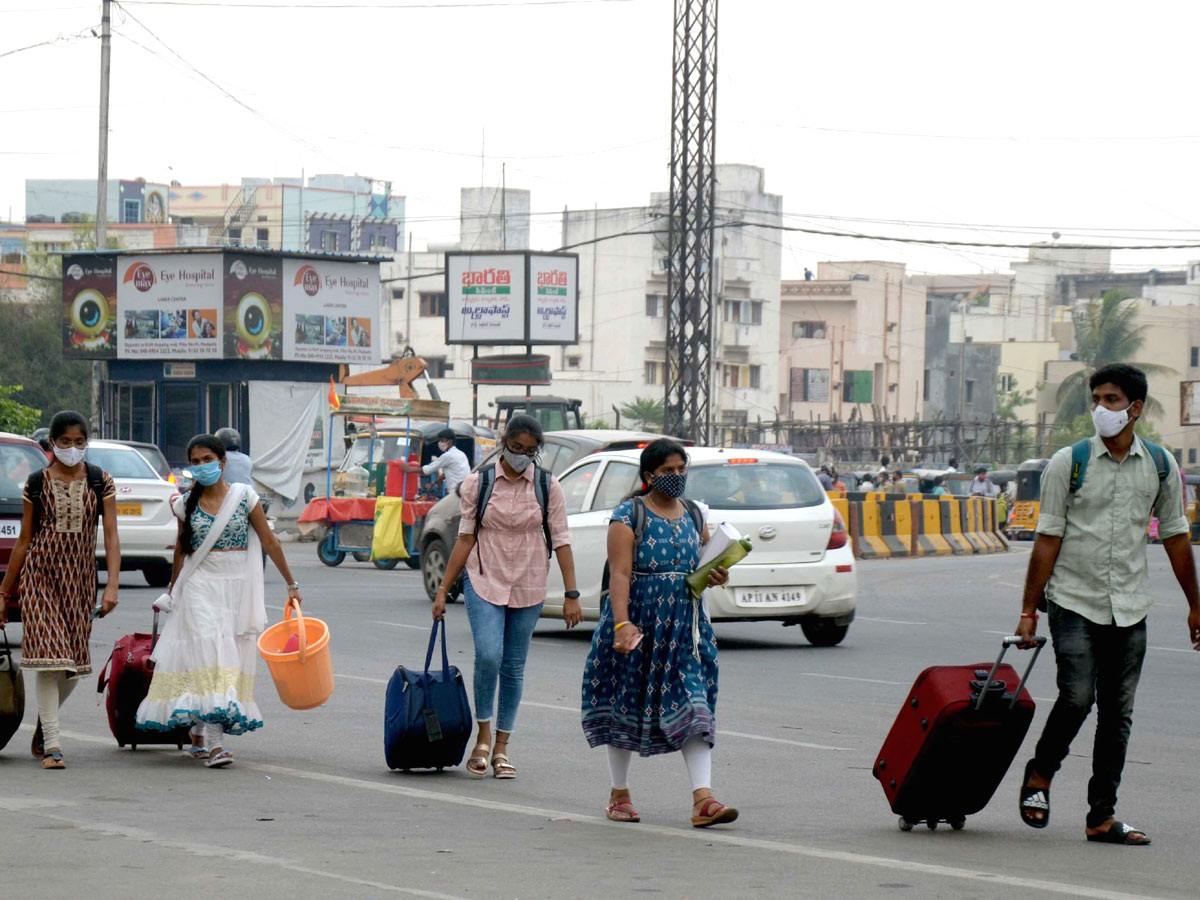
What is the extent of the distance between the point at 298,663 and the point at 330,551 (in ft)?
56.0

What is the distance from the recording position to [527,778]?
8492mm

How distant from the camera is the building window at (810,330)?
9000 centimetres

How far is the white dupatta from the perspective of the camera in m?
8.55


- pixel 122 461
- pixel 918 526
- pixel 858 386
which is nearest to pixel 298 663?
pixel 122 461

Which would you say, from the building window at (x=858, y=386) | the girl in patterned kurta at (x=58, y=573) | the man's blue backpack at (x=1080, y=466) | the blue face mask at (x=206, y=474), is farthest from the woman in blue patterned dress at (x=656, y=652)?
the building window at (x=858, y=386)

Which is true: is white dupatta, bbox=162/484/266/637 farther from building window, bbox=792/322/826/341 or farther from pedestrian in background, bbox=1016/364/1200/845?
building window, bbox=792/322/826/341

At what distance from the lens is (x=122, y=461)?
2062 cm

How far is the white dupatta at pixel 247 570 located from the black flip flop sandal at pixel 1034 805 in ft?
11.8

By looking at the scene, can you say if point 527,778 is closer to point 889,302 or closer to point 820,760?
point 820,760

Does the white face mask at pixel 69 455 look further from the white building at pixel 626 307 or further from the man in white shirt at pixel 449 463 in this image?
the white building at pixel 626 307

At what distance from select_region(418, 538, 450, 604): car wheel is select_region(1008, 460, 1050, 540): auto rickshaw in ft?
88.4

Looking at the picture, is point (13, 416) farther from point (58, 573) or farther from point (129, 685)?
point (58, 573)

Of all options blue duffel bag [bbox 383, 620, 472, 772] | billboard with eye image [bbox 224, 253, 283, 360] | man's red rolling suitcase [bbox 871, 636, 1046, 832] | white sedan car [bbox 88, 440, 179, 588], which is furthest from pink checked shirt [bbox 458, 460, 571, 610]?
billboard with eye image [bbox 224, 253, 283, 360]

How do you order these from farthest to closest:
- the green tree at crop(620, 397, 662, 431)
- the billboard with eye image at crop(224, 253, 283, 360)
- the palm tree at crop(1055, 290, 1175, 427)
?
the green tree at crop(620, 397, 662, 431)
the palm tree at crop(1055, 290, 1175, 427)
the billboard with eye image at crop(224, 253, 283, 360)
